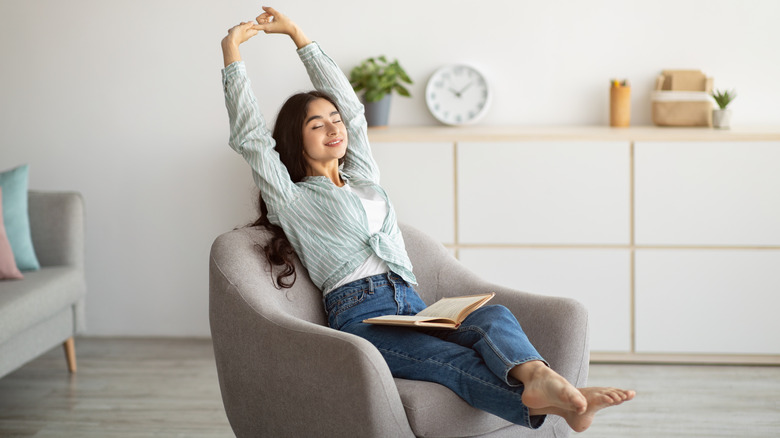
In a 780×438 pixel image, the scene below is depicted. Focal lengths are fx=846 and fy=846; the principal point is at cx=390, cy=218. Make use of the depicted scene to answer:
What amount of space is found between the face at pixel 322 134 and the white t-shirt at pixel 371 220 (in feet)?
0.38

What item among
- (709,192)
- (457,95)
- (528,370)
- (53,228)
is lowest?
(528,370)

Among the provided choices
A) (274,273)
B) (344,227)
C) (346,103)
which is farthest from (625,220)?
(274,273)

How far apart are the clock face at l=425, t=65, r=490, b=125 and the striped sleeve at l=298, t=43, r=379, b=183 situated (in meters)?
1.13

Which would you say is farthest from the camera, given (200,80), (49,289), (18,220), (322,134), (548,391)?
(200,80)

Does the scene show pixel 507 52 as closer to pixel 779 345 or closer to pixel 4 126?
pixel 779 345

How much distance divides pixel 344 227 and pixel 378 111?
4.70 feet

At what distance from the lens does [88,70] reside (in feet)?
13.0

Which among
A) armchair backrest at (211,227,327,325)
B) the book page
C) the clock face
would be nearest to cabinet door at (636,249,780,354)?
the clock face

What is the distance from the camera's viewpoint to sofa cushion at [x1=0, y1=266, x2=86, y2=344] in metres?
2.94

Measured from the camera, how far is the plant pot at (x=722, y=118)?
3.50 metres

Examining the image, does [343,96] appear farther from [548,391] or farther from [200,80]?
[200,80]

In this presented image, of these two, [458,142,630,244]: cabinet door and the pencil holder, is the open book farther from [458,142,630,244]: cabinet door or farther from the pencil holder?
the pencil holder

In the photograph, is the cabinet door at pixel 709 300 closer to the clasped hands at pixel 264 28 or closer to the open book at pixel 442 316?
the open book at pixel 442 316

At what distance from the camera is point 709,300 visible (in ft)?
11.3
